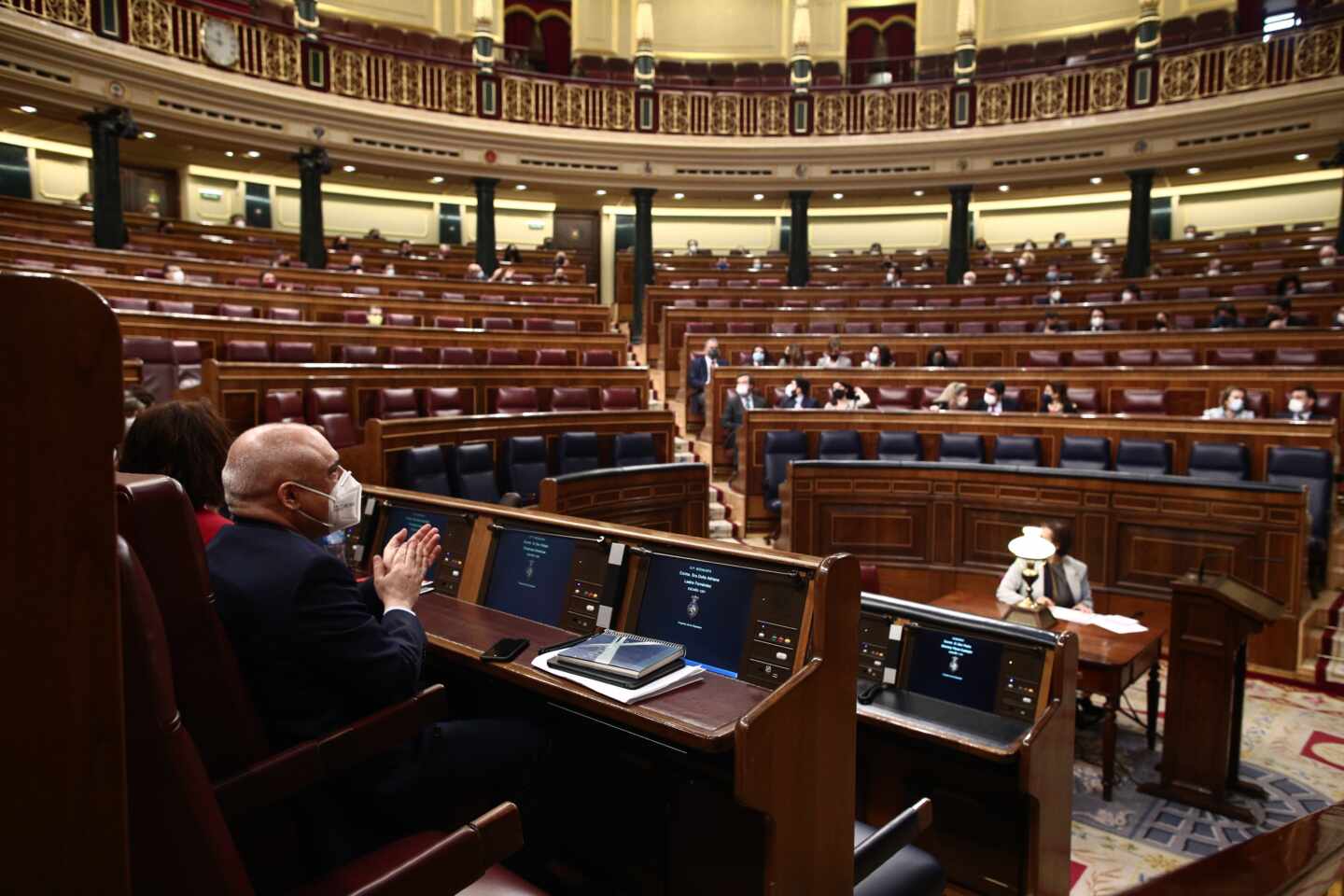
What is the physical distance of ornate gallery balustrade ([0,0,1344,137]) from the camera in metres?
9.28

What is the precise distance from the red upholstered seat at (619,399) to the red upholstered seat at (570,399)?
14cm

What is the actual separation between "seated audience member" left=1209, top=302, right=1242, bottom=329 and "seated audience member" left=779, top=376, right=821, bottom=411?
3811 millimetres

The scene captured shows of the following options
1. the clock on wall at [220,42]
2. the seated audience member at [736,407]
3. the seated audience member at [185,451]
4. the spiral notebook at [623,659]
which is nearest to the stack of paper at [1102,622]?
the spiral notebook at [623,659]

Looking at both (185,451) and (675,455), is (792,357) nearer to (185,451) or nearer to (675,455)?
(675,455)

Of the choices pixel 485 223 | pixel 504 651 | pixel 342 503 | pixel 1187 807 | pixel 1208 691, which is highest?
pixel 485 223

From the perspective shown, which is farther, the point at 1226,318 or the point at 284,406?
the point at 1226,318

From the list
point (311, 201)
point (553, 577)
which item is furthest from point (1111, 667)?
point (311, 201)

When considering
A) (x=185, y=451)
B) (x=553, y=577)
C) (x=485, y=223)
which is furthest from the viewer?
(x=485, y=223)

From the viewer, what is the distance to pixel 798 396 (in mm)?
6773

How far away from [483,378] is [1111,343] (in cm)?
555

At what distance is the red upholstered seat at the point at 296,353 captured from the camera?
576 centimetres

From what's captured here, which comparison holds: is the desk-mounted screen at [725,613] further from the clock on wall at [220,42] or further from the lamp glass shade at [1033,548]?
the clock on wall at [220,42]

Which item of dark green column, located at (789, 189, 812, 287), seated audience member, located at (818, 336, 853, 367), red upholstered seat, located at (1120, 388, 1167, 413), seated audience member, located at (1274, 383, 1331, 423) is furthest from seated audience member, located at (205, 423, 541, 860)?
dark green column, located at (789, 189, 812, 287)

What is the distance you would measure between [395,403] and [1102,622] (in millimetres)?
4203
